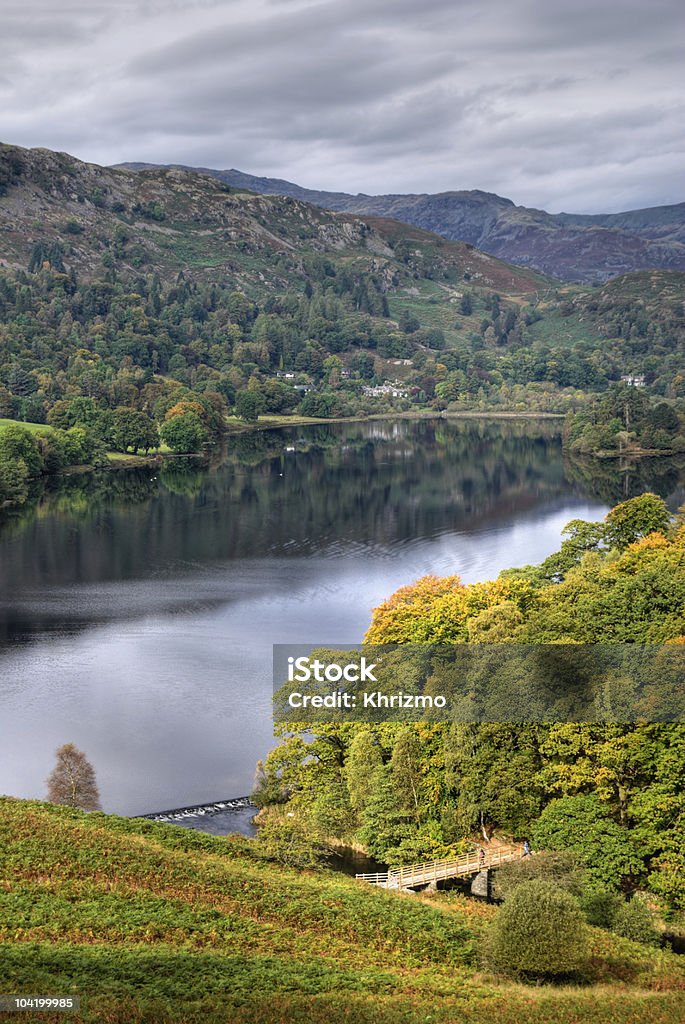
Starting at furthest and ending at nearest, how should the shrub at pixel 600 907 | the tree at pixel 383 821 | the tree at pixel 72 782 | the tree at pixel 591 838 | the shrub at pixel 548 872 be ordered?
1. the tree at pixel 72 782
2. the tree at pixel 383 821
3. the tree at pixel 591 838
4. the shrub at pixel 548 872
5. the shrub at pixel 600 907

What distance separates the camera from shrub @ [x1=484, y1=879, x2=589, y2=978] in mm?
22891

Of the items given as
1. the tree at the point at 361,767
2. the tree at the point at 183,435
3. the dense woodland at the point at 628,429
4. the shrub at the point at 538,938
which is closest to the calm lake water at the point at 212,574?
the tree at the point at 361,767

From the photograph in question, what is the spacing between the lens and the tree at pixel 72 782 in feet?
110

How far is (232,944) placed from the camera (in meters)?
22.6

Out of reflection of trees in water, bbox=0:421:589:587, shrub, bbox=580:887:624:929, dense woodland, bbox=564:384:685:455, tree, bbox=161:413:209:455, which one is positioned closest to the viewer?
shrub, bbox=580:887:624:929

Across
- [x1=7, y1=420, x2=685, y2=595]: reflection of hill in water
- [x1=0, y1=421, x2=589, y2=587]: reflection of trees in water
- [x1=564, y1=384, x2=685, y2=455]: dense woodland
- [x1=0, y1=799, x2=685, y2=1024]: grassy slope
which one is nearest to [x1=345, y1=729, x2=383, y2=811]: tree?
[x1=0, y1=799, x2=685, y2=1024]: grassy slope

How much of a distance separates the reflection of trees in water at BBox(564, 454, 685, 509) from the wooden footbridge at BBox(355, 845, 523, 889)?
62930 mm

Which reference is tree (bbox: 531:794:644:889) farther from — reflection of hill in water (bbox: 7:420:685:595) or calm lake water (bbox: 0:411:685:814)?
reflection of hill in water (bbox: 7:420:685:595)

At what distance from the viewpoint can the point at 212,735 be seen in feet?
131

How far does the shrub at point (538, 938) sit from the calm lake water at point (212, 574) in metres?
14.2

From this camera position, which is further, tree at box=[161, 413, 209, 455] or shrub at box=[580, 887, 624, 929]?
tree at box=[161, 413, 209, 455]

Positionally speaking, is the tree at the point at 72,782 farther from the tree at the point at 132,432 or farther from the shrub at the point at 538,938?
the tree at the point at 132,432

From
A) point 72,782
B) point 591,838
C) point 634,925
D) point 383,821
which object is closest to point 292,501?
point 72,782

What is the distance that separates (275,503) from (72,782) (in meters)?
58.4
